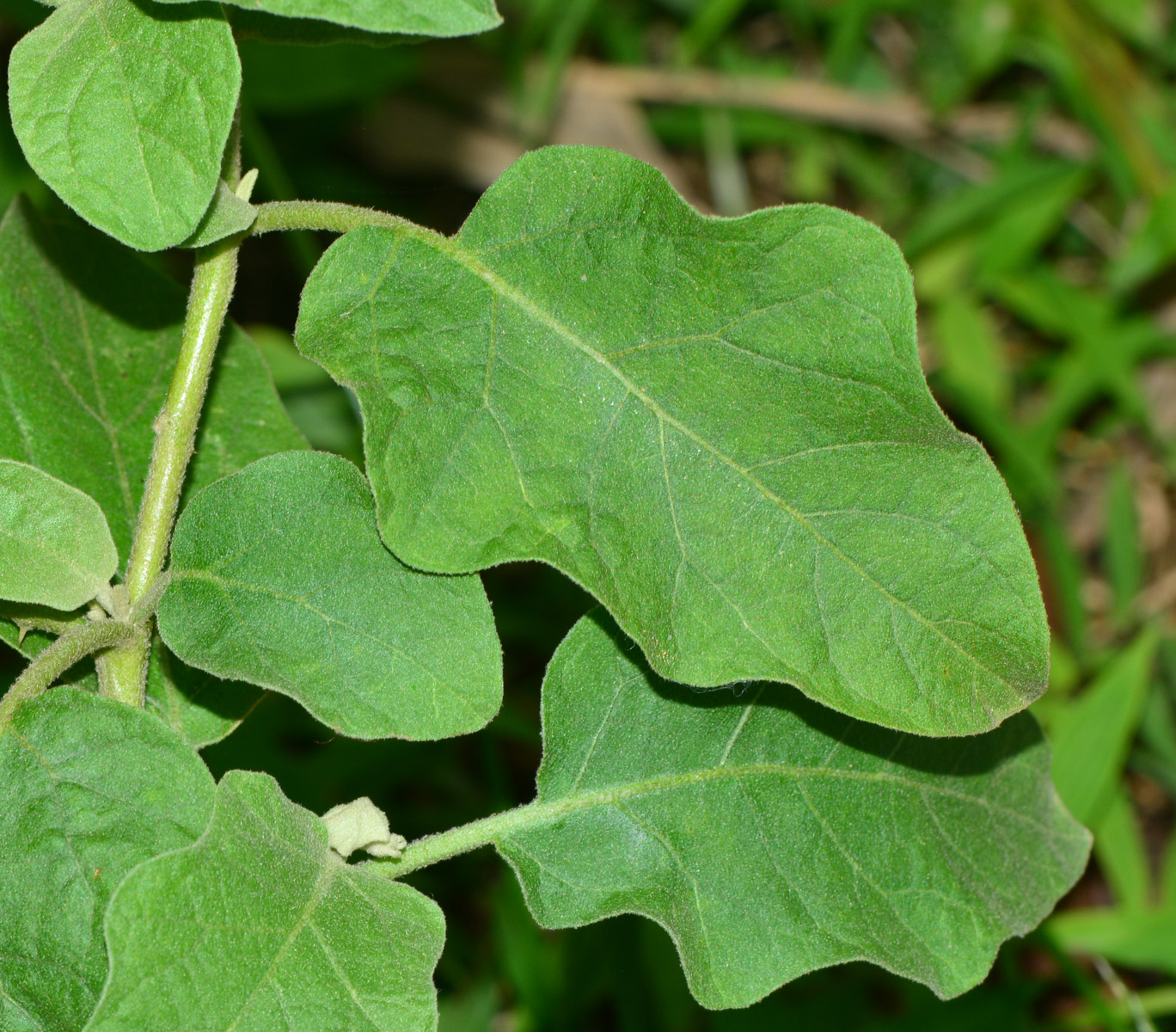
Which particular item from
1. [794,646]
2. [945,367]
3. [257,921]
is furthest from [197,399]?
[945,367]

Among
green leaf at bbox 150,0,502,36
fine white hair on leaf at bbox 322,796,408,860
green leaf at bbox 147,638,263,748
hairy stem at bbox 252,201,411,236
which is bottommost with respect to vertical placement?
green leaf at bbox 147,638,263,748

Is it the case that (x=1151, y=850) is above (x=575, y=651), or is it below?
below

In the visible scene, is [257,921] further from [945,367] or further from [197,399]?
[945,367]

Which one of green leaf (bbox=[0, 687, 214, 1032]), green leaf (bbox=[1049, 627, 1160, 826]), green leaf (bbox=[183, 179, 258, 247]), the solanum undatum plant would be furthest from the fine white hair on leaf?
green leaf (bbox=[1049, 627, 1160, 826])

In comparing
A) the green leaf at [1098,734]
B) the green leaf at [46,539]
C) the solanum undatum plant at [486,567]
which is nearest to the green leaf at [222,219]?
the solanum undatum plant at [486,567]

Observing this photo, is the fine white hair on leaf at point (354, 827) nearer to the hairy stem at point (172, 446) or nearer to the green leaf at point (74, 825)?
the green leaf at point (74, 825)

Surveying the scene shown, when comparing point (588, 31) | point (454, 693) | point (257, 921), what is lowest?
point (588, 31)

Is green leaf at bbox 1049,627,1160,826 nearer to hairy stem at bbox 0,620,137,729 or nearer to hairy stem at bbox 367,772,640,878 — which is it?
hairy stem at bbox 367,772,640,878
